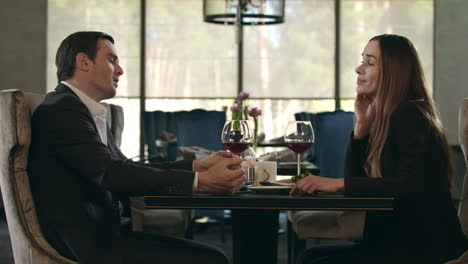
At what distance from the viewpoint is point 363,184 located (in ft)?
6.13

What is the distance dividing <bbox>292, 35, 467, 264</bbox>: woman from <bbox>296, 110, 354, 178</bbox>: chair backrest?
226 centimetres

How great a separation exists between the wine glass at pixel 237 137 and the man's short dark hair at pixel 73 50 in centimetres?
51

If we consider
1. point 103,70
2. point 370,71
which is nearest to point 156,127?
point 103,70

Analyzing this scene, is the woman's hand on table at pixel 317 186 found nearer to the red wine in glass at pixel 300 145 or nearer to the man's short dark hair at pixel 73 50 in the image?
the red wine in glass at pixel 300 145

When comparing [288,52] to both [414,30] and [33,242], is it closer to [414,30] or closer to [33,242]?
[414,30]

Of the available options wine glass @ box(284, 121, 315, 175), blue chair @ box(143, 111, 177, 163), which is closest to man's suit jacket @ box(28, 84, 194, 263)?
wine glass @ box(284, 121, 315, 175)

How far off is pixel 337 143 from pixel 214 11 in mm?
1505

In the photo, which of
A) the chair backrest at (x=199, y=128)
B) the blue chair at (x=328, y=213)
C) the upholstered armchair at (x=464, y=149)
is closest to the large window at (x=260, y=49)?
the blue chair at (x=328, y=213)

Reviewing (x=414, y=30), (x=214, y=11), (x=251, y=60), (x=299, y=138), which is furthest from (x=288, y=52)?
(x=299, y=138)

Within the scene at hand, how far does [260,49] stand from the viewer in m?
7.26

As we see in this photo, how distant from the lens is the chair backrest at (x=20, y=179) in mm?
1771

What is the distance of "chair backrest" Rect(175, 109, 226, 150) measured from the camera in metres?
5.04

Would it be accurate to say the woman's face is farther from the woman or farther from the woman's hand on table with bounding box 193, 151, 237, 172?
the woman's hand on table with bounding box 193, 151, 237, 172

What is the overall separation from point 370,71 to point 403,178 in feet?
1.37
